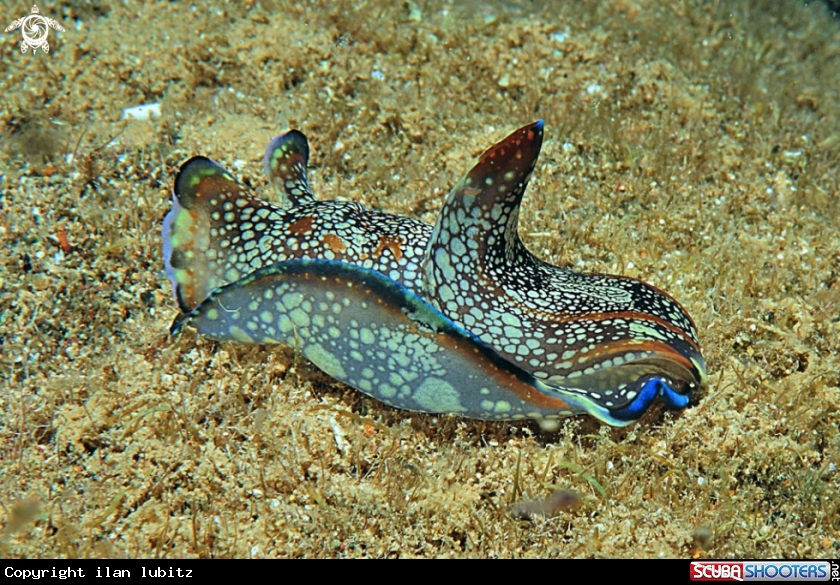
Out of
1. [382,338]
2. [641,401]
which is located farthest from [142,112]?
[641,401]

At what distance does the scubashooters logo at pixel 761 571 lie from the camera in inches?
117

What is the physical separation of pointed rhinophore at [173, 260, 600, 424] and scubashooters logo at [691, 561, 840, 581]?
1003mm

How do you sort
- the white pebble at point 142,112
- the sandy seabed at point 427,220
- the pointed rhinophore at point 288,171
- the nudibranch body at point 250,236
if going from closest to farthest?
the sandy seabed at point 427,220 < the nudibranch body at point 250,236 < the pointed rhinophore at point 288,171 < the white pebble at point 142,112

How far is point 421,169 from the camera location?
4.84m

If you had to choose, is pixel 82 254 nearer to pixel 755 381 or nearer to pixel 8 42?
pixel 8 42

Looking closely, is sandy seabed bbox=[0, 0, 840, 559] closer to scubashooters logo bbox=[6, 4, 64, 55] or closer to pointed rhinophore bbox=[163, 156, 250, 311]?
scubashooters logo bbox=[6, 4, 64, 55]

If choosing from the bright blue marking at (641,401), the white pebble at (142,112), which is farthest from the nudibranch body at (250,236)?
→ the white pebble at (142,112)

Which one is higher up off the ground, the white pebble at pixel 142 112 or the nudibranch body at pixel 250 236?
the white pebble at pixel 142 112

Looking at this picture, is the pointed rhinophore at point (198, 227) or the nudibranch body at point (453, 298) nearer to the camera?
the nudibranch body at point (453, 298)

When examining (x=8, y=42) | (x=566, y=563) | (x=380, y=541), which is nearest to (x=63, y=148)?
(x=8, y=42)

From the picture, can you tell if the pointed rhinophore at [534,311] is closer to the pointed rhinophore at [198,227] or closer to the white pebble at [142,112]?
the pointed rhinophore at [198,227]

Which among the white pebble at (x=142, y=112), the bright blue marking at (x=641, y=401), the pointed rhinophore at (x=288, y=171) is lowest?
the bright blue marking at (x=641, y=401)

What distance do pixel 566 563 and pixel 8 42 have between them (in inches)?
248

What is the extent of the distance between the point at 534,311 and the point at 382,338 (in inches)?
34.2
